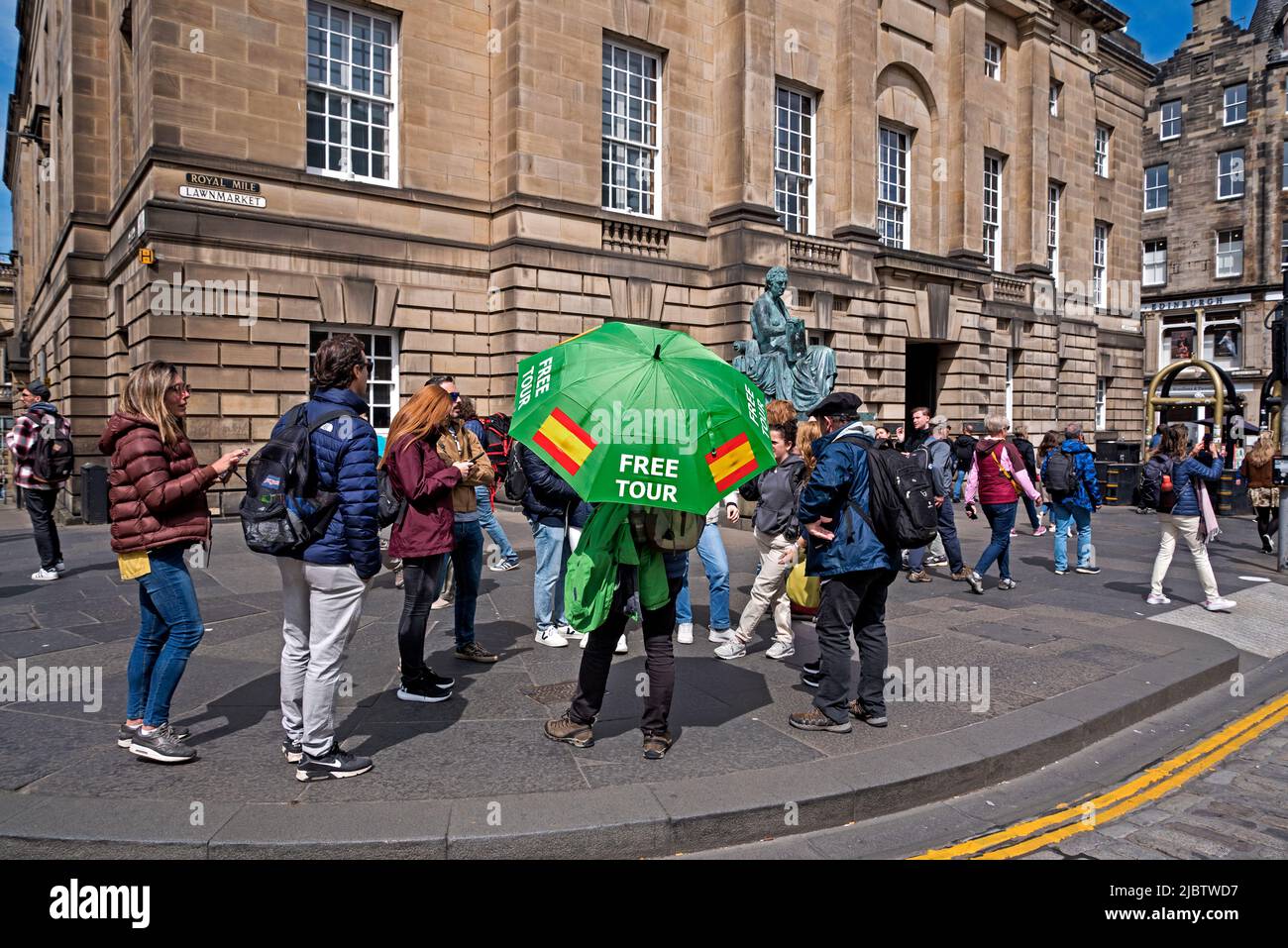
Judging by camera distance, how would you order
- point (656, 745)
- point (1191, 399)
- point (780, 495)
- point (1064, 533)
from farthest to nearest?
1. point (1191, 399)
2. point (1064, 533)
3. point (780, 495)
4. point (656, 745)

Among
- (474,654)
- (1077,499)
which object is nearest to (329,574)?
(474,654)

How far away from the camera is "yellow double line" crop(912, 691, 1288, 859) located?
4023 mm

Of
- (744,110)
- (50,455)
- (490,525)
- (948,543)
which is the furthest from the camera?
(744,110)

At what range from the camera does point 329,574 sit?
13.5 ft

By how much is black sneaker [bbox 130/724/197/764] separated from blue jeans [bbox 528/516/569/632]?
294cm

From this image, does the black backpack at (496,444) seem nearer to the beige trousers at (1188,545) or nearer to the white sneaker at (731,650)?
the white sneaker at (731,650)

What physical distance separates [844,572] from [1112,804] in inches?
71.3

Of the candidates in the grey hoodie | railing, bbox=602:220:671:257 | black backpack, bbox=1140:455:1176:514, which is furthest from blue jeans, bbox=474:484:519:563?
railing, bbox=602:220:671:257

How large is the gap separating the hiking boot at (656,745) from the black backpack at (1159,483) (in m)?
6.57

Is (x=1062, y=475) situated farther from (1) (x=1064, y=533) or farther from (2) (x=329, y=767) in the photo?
(2) (x=329, y=767)

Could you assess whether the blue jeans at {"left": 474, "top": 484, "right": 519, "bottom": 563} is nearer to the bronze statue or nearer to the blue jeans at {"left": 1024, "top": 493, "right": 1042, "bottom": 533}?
the bronze statue

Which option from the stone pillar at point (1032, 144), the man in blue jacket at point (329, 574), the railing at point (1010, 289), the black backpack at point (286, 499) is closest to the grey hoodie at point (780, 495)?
the man in blue jacket at point (329, 574)

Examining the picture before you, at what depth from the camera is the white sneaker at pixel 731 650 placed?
21.7 ft
